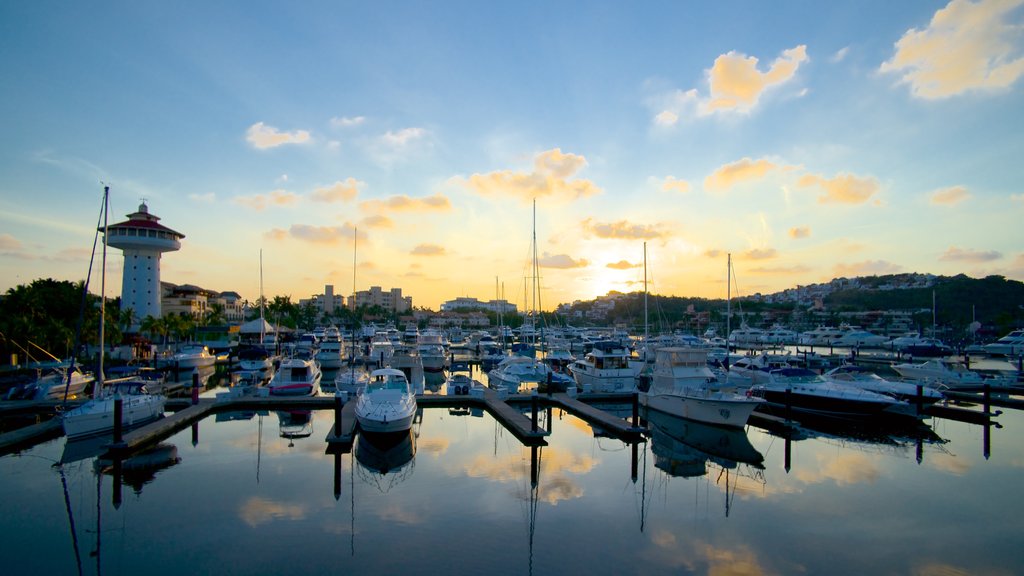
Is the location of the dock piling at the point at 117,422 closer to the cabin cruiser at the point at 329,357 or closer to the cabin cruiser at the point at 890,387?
the cabin cruiser at the point at 329,357

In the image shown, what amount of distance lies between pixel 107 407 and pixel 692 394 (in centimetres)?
2496

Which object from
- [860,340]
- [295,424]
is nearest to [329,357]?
[295,424]

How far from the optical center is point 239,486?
16.6m

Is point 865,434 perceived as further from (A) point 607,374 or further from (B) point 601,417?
(A) point 607,374

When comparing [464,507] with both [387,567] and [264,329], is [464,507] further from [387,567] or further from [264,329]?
[264,329]

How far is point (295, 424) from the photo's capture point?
26.2m

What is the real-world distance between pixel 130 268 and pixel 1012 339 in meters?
104

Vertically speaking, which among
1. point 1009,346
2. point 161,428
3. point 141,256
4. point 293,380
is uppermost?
point 141,256

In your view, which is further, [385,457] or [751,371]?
[751,371]

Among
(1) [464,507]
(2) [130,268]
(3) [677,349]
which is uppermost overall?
(2) [130,268]

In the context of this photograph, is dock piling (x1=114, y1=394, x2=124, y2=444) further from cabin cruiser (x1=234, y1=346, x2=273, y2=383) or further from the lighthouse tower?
the lighthouse tower

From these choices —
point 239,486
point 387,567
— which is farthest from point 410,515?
point 239,486

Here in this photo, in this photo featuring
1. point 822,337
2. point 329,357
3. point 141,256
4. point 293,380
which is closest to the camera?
point 293,380

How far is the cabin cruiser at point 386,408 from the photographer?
69.8ft
